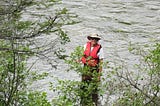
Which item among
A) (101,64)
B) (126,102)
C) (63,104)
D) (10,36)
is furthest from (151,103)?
(10,36)

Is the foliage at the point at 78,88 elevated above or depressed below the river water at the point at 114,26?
above

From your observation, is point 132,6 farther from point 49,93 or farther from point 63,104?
point 63,104

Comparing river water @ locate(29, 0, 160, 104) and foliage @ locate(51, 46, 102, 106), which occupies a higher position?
foliage @ locate(51, 46, 102, 106)

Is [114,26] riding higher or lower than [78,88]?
lower

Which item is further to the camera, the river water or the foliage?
the river water

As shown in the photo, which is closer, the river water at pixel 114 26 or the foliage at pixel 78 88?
the foliage at pixel 78 88

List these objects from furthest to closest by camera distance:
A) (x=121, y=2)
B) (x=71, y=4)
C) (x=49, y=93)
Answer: (x=121, y=2), (x=71, y=4), (x=49, y=93)

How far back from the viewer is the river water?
12.9m

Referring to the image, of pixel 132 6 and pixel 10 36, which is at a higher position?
pixel 10 36

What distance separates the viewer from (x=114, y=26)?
1675cm

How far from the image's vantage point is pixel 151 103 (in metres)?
6.17

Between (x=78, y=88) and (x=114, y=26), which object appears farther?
(x=114, y=26)

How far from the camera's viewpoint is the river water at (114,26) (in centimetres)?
1286

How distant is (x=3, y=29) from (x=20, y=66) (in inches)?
43.3
